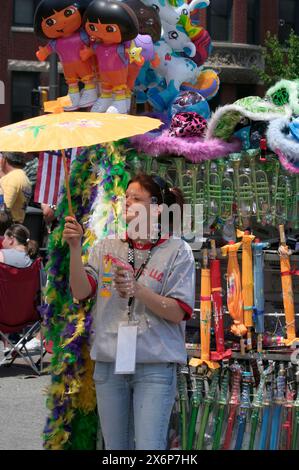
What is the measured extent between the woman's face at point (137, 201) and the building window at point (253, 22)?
24.8 meters

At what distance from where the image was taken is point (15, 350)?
8.49 m

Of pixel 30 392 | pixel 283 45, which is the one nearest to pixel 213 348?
pixel 30 392

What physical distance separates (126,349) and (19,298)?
422cm

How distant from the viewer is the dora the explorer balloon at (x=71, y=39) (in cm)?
589

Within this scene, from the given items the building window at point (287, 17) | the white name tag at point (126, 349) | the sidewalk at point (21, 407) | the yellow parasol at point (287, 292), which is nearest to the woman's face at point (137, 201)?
the white name tag at point (126, 349)

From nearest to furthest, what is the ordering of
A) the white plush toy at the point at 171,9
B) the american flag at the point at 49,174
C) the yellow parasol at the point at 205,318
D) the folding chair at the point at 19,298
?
1. the yellow parasol at the point at 205,318
2. the american flag at the point at 49,174
3. the white plush toy at the point at 171,9
4. the folding chair at the point at 19,298

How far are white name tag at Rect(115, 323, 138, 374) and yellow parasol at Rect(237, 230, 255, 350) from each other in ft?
→ 5.00

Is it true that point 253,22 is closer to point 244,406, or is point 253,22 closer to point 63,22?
point 63,22

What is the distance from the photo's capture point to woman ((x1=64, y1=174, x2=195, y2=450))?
429 centimetres

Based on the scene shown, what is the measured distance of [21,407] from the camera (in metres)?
7.38

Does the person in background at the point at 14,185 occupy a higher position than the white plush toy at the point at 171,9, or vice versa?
the white plush toy at the point at 171,9

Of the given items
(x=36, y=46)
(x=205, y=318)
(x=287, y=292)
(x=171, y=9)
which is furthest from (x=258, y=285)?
(x=36, y=46)

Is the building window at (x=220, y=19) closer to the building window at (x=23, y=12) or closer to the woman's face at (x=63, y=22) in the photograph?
the building window at (x=23, y=12)

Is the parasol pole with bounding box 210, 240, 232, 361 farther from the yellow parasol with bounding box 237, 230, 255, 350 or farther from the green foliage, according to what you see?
the green foliage
